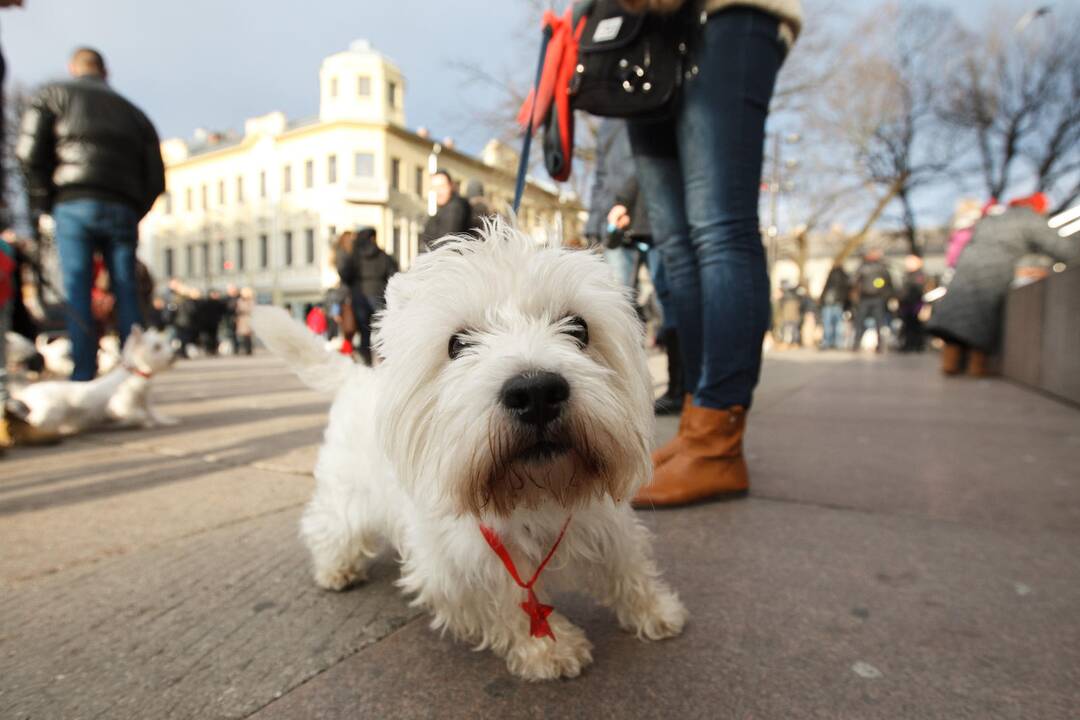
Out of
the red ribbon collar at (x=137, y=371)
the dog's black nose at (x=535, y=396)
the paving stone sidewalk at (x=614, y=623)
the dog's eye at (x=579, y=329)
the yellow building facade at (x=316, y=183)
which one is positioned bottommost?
the paving stone sidewalk at (x=614, y=623)

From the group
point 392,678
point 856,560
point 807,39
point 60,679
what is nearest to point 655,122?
point 856,560

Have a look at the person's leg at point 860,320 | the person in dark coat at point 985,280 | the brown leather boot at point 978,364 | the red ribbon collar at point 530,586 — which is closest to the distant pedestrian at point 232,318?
the person's leg at point 860,320

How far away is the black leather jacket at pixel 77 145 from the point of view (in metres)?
4.48

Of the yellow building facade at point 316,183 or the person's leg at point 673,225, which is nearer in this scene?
the person's leg at point 673,225

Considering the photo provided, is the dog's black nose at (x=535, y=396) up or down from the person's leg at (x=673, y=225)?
down

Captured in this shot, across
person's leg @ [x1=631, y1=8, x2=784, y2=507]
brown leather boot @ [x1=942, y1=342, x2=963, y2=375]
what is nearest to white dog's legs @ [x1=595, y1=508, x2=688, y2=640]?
person's leg @ [x1=631, y1=8, x2=784, y2=507]

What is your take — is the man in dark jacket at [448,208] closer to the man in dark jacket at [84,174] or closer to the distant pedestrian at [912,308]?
the man in dark jacket at [84,174]

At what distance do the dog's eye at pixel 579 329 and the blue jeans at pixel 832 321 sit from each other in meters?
18.0

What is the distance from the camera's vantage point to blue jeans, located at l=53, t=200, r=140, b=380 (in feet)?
14.6

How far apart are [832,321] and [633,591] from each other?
18.0m

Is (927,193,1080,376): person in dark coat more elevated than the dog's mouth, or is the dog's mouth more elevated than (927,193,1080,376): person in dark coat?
(927,193,1080,376): person in dark coat

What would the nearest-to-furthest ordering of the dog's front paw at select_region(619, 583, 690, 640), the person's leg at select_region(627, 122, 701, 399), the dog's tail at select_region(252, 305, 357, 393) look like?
the dog's front paw at select_region(619, 583, 690, 640)
the dog's tail at select_region(252, 305, 357, 393)
the person's leg at select_region(627, 122, 701, 399)

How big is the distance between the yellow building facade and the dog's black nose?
127ft

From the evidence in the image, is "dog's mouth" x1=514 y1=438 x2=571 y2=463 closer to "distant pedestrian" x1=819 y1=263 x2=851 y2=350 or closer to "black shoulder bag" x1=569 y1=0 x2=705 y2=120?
"black shoulder bag" x1=569 y1=0 x2=705 y2=120
